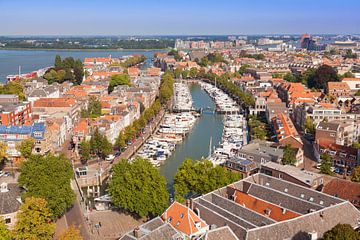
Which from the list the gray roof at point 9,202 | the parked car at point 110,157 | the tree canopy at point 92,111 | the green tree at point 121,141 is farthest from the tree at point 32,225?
the tree canopy at point 92,111

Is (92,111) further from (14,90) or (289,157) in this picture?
(289,157)

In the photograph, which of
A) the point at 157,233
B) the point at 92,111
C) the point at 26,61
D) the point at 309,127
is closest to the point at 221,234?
the point at 157,233

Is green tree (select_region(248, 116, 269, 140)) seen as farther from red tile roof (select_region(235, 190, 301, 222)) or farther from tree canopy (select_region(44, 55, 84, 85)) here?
tree canopy (select_region(44, 55, 84, 85))

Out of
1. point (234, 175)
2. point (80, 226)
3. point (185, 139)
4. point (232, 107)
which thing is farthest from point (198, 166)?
point (232, 107)

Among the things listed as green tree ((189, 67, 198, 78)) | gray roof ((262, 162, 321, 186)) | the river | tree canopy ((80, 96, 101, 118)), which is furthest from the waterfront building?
the river

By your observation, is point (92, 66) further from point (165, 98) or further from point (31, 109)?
point (31, 109)

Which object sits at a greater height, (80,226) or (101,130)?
(101,130)
